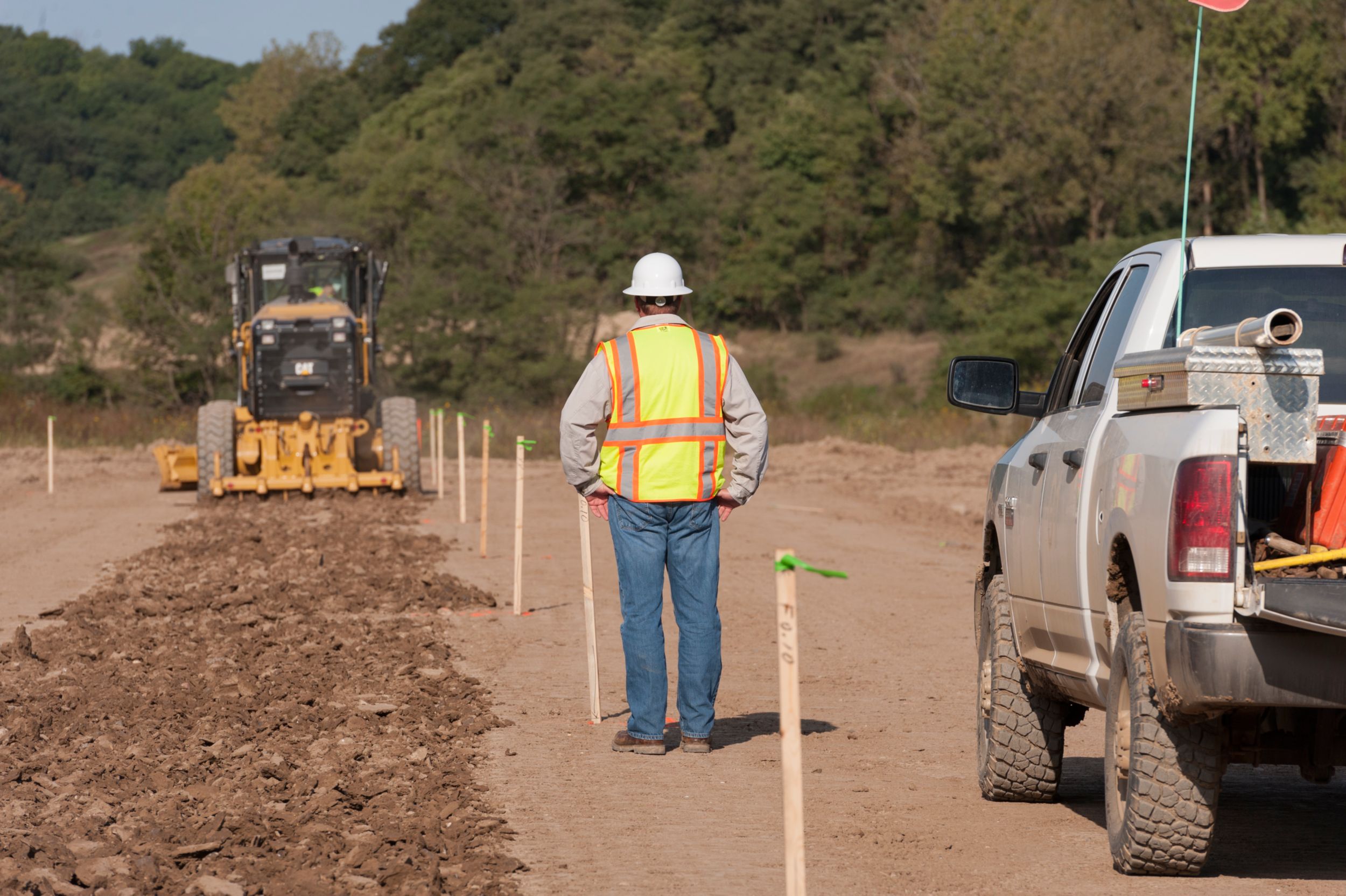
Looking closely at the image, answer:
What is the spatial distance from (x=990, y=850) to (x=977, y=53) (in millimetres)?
57268

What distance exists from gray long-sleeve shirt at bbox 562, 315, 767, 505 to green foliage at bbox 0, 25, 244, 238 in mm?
104517

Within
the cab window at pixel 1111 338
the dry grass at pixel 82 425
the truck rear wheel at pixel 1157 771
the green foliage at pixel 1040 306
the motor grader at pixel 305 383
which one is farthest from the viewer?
the green foliage at pixel 1040 306

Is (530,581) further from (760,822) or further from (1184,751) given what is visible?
(1184,751)

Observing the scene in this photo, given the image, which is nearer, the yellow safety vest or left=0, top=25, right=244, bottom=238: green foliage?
the yellow safety vest

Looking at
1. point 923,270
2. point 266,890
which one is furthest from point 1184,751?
point 923,270

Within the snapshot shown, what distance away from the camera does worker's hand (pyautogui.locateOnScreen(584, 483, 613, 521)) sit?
313 inches

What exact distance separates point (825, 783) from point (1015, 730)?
3.25 feet

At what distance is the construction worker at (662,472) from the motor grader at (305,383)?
49.9 feet

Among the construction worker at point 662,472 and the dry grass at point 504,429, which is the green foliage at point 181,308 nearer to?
the dry grass at point 504,429

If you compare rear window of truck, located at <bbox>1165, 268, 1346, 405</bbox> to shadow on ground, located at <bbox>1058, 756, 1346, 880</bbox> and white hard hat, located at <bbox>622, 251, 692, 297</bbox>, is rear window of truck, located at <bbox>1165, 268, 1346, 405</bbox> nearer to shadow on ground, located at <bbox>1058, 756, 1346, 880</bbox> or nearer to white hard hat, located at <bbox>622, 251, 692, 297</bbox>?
shadow on ground, located at <bbox>1058, 756, 1346, 880</bbox>

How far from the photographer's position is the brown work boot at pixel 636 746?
7.93 m

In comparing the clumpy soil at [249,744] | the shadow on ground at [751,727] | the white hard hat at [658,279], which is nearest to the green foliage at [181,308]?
the clumpy soil at [249,744]

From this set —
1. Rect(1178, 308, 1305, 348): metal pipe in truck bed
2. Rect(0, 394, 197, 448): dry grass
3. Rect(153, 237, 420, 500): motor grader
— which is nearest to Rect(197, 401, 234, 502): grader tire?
Rect(153, 237, 420, 500): motor grader

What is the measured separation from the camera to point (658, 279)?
8.00 m
